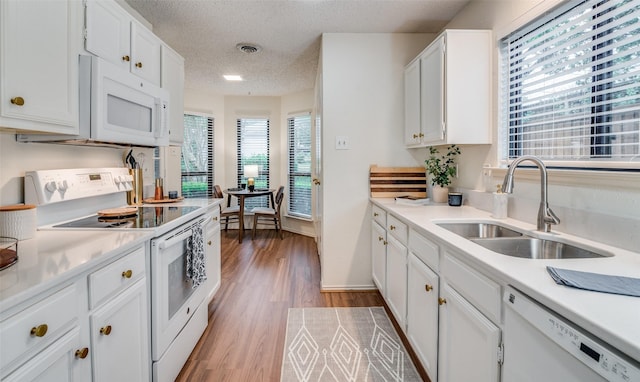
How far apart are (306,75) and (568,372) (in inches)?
171

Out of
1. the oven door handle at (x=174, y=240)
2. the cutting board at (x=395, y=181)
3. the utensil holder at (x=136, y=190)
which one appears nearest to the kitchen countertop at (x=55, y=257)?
the oven door handle at (x=174, y=240)

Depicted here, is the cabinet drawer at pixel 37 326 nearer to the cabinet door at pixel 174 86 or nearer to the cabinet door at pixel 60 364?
the cabinet door at pixel 60 364

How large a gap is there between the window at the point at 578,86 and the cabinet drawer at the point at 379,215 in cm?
99

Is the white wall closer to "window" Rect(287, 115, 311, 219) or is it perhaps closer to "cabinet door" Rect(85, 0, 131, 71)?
"cabinet door" Rect(85, 0, 131, 71)

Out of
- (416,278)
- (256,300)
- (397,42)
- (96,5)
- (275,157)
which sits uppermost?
(397,42)

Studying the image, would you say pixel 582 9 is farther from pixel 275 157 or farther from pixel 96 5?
pixel 275 157

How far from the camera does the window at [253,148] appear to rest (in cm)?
591

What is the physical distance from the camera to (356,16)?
8.70 ft

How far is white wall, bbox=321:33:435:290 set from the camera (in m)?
2.99

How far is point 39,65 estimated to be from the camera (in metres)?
1.32

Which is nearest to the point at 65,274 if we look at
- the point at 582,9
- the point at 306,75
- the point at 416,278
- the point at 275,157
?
the point at 416,278

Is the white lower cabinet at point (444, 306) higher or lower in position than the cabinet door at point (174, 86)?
lower

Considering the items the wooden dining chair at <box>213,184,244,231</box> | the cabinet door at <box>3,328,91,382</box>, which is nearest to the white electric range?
the cabinet door at <box>3,328,91,382</box>

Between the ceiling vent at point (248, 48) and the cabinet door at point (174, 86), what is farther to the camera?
the ceiling vent at point (248, 48)
